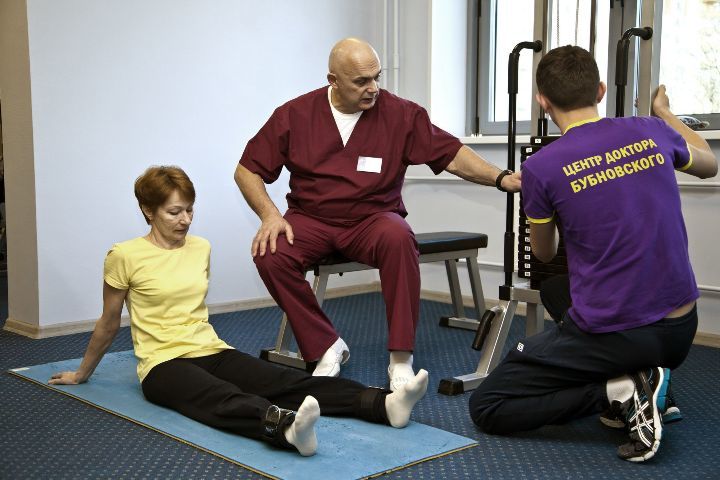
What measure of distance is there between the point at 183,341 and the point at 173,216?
33 centimetres

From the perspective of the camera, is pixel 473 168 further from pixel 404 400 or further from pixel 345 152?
pixel 404 400

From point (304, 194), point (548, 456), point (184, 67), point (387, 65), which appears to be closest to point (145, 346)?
point (304, 194)

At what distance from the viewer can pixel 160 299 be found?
87.8 inches

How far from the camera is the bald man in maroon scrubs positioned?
2.55m

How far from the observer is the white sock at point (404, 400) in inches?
77.5

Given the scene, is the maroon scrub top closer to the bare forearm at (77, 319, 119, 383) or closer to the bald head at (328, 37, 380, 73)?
the bald head at (328, 37, 380, 73)

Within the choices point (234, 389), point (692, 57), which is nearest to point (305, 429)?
point (234, 389)

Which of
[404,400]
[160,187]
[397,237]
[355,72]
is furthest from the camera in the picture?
[355,72]

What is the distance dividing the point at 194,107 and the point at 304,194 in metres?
1.16

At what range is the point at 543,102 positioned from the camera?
1.96m

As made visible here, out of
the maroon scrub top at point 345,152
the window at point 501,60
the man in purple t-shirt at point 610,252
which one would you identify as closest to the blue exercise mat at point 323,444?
the man in purple t-shirt at point 610,252

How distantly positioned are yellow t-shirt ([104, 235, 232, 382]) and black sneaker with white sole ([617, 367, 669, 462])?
107cm

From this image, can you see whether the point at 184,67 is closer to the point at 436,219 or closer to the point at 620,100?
the point at 436,219

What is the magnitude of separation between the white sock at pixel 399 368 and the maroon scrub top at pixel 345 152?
0.49m
